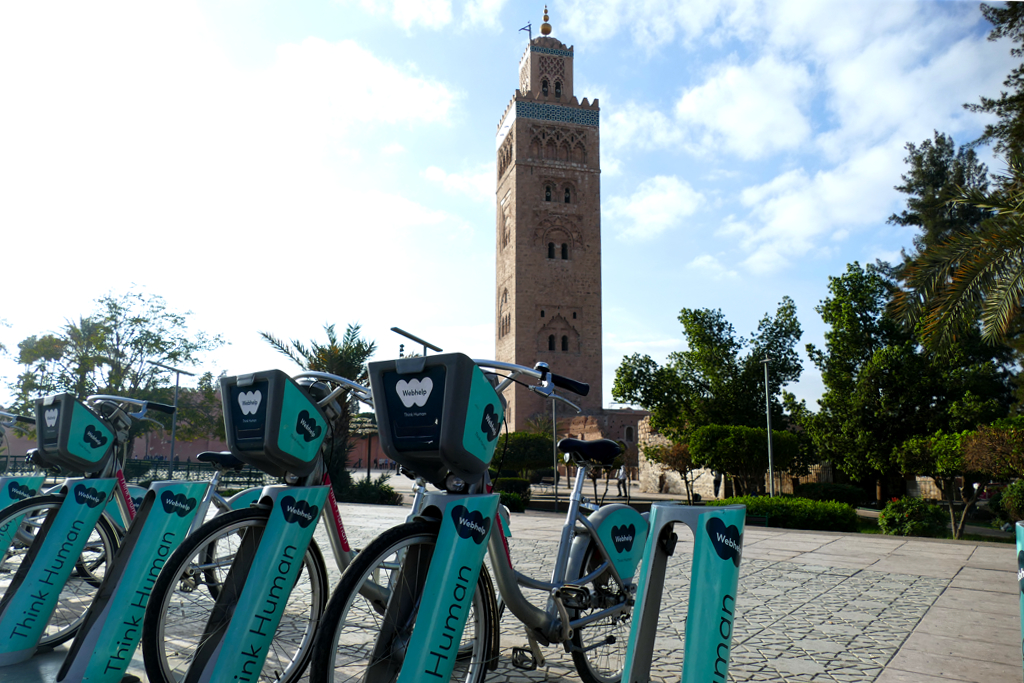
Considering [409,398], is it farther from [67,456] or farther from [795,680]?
[67,456]

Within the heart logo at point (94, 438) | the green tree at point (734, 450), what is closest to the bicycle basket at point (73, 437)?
the heart logo at point (94, 438)

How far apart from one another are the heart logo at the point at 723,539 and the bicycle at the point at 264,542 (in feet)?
2.69

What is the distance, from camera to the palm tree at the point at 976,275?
9359 millimetres

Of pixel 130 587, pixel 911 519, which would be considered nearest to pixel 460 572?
pixel 130 587

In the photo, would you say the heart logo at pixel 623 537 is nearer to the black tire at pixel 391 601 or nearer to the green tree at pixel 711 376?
the black tire at pixel 391 601

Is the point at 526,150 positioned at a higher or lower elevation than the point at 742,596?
higher

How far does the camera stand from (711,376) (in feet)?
108

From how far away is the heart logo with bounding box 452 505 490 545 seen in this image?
2369 millimetres

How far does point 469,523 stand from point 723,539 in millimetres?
809

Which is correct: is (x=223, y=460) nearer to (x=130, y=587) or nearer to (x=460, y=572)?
(x=130, y=587)

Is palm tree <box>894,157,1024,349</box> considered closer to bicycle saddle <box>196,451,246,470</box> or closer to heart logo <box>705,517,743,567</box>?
heart logo <box>705,517,743,567</box>

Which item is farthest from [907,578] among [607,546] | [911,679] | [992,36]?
[992,36]

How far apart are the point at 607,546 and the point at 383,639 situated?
1192 millimetres

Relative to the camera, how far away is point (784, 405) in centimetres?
3225
